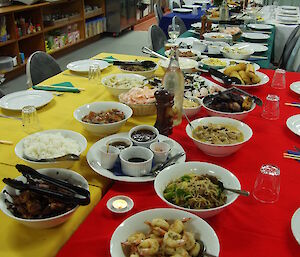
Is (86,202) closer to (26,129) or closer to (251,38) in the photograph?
(26,129)

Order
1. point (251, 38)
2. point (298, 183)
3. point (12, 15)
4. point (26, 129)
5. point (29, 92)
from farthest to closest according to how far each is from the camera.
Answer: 1. point (12, 15)
2. point (251, 38)
3. point (29, 92)
4. point (26, 129)
5. point (298, 183)

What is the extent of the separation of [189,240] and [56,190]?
0.40 m

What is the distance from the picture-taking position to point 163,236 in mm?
799

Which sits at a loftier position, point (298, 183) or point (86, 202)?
point (86, 202)

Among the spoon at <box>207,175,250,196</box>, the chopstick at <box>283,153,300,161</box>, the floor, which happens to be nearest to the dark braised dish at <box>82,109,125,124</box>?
the spoon at <box>207,175,250,196</box>

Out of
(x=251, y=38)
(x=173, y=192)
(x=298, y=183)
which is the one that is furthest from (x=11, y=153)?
(x=251, y=38)

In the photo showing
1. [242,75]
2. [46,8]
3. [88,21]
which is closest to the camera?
[242,75]

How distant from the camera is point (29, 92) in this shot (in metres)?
1.79

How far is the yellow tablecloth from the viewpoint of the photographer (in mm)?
860

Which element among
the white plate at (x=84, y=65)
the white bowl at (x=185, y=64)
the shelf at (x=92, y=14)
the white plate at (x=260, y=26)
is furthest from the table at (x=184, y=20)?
the white plate at (x=84, y=65)

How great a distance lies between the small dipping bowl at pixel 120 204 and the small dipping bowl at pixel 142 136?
10.0 inches

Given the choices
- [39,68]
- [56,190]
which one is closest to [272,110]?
[56,190]

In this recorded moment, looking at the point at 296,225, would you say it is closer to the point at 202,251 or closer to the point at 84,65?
the point at 202,251

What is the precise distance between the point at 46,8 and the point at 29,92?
12.5ft
